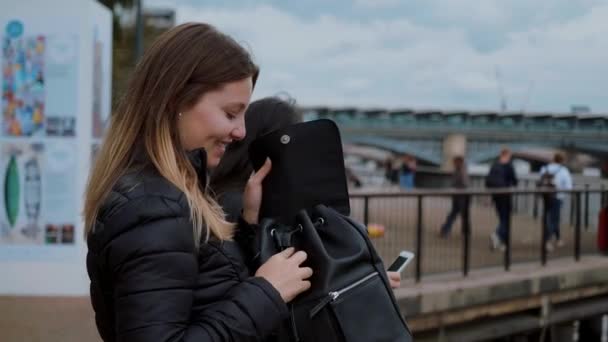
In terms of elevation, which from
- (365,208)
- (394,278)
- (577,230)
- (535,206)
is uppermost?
(394,278)

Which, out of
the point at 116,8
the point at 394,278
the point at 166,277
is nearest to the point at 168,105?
the point at 166,277

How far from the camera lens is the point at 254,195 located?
1.84 m

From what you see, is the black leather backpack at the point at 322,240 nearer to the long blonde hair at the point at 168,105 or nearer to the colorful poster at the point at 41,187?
the long blonde hair at the point at 168,105

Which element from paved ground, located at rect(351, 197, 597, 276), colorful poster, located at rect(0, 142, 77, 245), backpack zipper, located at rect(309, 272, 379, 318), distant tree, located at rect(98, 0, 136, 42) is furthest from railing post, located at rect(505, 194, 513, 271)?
distant tree, located at rect(98, 0, 136, 42)

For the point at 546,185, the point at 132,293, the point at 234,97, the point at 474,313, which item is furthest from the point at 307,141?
the point at 546,185

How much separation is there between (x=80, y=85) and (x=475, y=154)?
66.6 meters

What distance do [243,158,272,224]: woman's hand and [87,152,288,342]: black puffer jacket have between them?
0.71 ft

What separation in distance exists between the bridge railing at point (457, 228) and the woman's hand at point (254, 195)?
5.53 m

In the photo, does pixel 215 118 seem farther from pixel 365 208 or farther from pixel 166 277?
pixel 365 208

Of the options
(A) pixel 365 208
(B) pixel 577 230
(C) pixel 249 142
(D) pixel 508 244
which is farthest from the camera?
(B) pixel 577 230

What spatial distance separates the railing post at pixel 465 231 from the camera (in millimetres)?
8492

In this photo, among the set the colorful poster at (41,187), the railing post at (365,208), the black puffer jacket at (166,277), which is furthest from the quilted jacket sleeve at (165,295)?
the railing post at (365,208)

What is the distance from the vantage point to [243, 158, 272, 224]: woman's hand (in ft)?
5.97

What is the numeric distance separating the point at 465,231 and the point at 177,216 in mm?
7282
